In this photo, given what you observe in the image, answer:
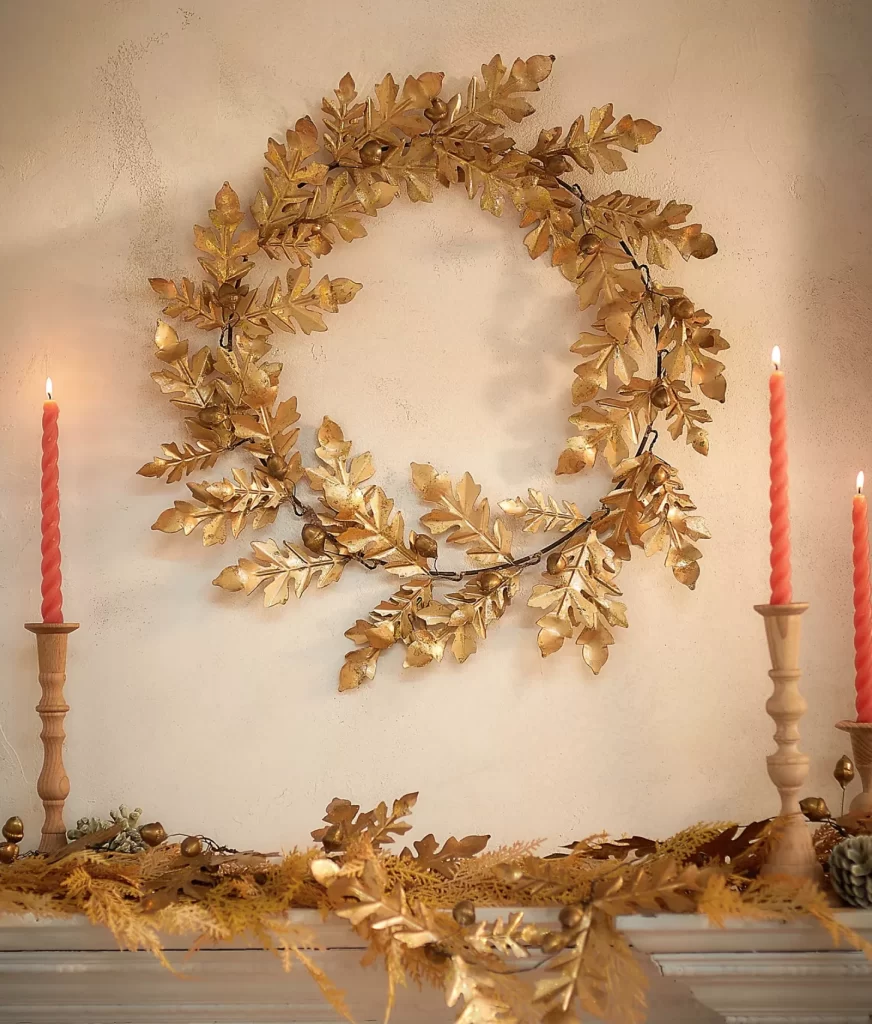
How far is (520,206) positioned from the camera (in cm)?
114

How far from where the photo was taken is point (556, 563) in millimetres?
1116

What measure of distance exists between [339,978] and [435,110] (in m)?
0.95

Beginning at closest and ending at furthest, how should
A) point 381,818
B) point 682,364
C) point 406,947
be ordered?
point 406,947
point 381,818
point 682,364

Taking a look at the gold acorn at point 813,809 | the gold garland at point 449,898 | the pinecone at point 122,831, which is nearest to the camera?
the gold garland at point 449,898

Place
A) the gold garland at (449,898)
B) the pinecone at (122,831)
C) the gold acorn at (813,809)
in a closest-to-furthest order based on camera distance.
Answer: the gold garland at (449,898), the gold acorn at (813,809), the pinecone at (122,831)

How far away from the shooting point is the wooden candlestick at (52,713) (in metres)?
1.05

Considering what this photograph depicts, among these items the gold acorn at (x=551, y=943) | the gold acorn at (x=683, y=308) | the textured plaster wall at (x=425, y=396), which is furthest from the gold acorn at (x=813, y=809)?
the gold acorn at (x=683, y=308)

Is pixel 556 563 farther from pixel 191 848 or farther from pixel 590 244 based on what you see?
pixel 191 848

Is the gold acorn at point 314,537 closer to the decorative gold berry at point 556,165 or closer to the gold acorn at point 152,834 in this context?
the gold acorn at point 152,834

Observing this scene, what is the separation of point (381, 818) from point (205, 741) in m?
0.28

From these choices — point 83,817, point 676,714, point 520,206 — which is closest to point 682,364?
point 520,206

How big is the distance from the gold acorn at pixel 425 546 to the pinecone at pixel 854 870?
51cm

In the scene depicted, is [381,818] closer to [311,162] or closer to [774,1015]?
[774,1015]

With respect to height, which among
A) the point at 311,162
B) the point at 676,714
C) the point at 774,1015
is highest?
the point at 311,162
